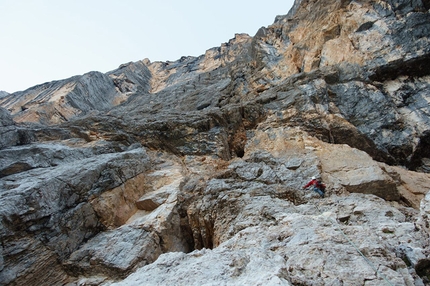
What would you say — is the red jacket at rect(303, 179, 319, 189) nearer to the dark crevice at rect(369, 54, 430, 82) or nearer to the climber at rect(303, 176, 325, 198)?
the climber at rect(303, 176, 325, 198)

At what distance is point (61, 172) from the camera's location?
10180 millimetres

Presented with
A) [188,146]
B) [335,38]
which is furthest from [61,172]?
[335,38]

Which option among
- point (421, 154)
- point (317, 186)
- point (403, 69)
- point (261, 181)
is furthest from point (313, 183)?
point (403, 69)

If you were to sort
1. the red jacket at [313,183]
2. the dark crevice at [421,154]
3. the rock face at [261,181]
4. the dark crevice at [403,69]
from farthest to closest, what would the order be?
the dark crevice at [403,69] < the dark crevice at [421,154] < the red jacket at [313,183] < the rock face at [261,181]

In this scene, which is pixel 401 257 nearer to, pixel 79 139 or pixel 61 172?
pixel 61 172

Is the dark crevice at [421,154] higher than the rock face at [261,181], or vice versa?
the rock face at [261,181]

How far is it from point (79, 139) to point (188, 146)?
7278mm

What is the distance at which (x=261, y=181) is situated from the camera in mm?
10445

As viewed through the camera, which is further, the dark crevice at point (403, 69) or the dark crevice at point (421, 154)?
the dark crevice at point (403, 69)

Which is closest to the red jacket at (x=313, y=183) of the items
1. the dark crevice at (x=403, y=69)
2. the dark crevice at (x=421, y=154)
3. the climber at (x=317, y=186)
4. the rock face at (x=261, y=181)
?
the climber at (x=317, y=186)

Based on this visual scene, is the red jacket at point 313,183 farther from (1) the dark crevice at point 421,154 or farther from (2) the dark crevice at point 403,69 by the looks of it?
(2) the dark crevice at point 403,69

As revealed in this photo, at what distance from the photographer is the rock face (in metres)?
5.07

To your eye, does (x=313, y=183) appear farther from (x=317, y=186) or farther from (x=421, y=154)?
(x=421, y=154)

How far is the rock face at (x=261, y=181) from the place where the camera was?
5070 mm
